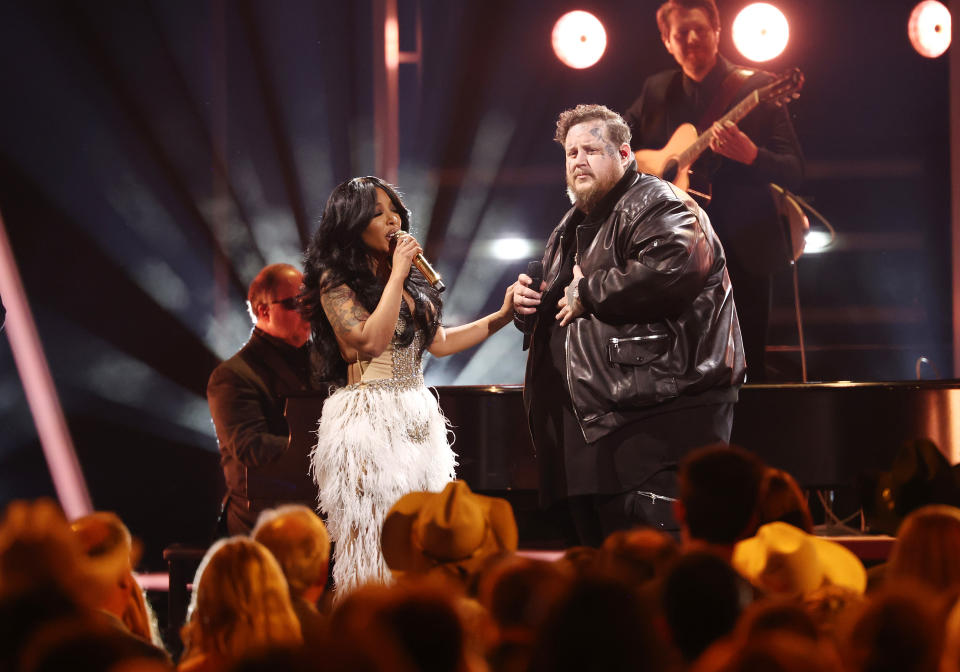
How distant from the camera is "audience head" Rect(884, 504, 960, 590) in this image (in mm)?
1212

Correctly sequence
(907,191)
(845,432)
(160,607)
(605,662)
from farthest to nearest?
(907,191), (160,607), (845,432), (605,662)

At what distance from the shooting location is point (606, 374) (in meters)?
2.66

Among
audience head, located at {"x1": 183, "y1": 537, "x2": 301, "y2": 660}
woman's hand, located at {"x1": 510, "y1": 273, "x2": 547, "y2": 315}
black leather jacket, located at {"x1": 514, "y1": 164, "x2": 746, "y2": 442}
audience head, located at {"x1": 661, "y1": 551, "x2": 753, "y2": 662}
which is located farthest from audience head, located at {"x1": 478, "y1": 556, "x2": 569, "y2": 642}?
woman's hand, located at {"x1": 510, "y1": 273, "x2": 547, "y2": 315}

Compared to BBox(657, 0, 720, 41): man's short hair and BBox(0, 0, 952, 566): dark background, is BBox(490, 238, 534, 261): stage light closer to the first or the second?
BBox(0, 0, 952, 566): dark background

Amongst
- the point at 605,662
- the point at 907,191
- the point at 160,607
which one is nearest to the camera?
the point at 605,662

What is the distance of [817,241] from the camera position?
5.63 metres

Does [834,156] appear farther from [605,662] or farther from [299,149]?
[605,662]

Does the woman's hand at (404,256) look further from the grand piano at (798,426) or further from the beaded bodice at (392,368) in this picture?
the grand piano at (798,426)

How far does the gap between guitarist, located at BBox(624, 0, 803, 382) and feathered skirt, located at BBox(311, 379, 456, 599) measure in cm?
281

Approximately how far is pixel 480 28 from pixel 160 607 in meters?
3.60

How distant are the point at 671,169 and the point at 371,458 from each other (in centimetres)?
317

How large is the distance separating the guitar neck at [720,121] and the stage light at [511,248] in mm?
1002

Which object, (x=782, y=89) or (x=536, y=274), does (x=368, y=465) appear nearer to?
(x=536, y=274)

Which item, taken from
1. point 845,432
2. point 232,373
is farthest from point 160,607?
point 845,432
